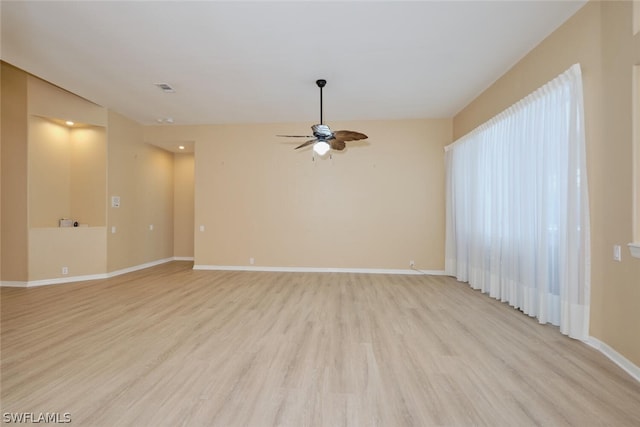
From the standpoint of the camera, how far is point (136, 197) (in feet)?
21.2

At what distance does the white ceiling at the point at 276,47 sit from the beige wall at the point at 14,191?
48.9 inches

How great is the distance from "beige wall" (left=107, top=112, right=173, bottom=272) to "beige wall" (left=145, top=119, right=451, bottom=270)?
2.15ft

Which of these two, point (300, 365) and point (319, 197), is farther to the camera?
point (319, 197)

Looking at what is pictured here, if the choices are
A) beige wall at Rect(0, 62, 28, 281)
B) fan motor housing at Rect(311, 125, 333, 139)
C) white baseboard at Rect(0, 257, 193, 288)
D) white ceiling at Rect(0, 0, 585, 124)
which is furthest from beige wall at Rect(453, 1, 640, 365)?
beige wall at Rect(0, 62, 28, 281)

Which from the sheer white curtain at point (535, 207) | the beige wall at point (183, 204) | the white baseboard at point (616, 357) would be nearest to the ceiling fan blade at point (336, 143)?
the sheer white curtain at point (535, 207)

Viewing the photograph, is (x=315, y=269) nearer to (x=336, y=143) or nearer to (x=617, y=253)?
(x=336, y=143)

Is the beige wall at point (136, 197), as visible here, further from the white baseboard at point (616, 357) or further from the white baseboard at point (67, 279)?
the white baseboard at point (616, 357)

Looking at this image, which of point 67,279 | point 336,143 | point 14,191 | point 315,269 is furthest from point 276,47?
point 67,279

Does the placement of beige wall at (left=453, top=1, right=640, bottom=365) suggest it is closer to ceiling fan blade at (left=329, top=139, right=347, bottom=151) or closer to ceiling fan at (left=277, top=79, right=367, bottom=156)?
ceiling fan at (left=277, top=79, right=367, bottom=156)

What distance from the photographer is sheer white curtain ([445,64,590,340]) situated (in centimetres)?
269

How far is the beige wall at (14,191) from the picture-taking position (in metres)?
4.77

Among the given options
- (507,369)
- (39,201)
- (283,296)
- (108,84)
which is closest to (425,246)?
(283,296)

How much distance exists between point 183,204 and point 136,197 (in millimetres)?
1520

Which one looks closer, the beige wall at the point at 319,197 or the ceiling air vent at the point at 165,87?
the ceiling air vent at the point at 165,87
